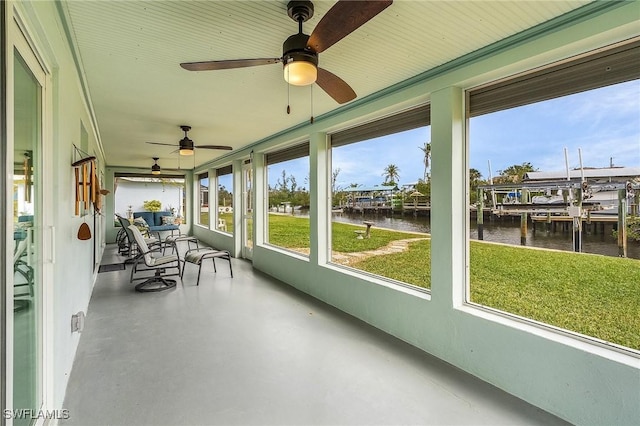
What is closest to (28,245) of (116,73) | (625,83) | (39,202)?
(39,202)

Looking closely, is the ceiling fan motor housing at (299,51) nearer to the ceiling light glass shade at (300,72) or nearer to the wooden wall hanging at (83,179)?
the ceiling light glass shade at (300,72)

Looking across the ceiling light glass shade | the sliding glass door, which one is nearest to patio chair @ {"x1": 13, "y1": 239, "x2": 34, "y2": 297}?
the sliding glass door

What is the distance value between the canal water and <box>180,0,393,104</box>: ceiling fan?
5.44 feet

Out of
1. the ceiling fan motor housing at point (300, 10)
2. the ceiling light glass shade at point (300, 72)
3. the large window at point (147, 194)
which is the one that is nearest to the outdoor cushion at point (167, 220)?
the large window at point (147, 194)

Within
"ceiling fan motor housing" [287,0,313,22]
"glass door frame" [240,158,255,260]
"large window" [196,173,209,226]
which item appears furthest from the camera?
"large window" [196,173,209,226]

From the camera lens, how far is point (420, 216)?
3.13 m

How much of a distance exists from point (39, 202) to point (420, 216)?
9.73ft

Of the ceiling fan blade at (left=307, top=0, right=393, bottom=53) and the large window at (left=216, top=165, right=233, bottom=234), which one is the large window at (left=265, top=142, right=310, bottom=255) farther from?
the ceiling fan blade at (left=307, top=0, right=393, bottom=53)

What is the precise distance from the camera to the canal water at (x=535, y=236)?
199 centimetres

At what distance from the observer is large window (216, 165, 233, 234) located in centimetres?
764

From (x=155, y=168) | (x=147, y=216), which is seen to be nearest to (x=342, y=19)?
(x=155, y=168)

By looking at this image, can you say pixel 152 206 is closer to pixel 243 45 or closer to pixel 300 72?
pixel 243 45

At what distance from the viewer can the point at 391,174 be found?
3523 millimetres

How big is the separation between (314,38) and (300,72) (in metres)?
0.24
